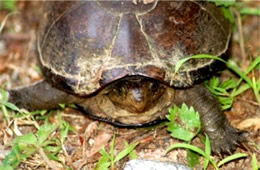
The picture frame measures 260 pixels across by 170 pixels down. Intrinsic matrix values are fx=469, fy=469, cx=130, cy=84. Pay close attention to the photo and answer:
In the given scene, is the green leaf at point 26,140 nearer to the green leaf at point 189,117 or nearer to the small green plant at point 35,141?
the small green plant at point 35,141

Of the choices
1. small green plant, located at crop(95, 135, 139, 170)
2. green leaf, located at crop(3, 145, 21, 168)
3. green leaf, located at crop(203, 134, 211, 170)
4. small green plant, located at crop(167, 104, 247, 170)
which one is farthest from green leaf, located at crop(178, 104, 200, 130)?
green leaf, located at crop(3, 145, 21, 168)

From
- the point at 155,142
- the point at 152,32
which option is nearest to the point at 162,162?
the point at 155,142

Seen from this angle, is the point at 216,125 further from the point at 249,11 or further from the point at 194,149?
the point at 249,11

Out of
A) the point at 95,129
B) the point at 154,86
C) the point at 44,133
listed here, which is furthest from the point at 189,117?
the point at 44,133

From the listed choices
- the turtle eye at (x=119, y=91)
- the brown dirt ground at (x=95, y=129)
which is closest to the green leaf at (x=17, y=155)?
the brown dirt ground at (x=95, y=129)

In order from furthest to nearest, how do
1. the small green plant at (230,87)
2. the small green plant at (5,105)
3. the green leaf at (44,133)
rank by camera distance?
the small green plant at (230,87), the small green plant at (5,105), the green leaf at (44,133)

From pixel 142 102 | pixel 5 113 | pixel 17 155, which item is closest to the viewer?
pixel 17 155
